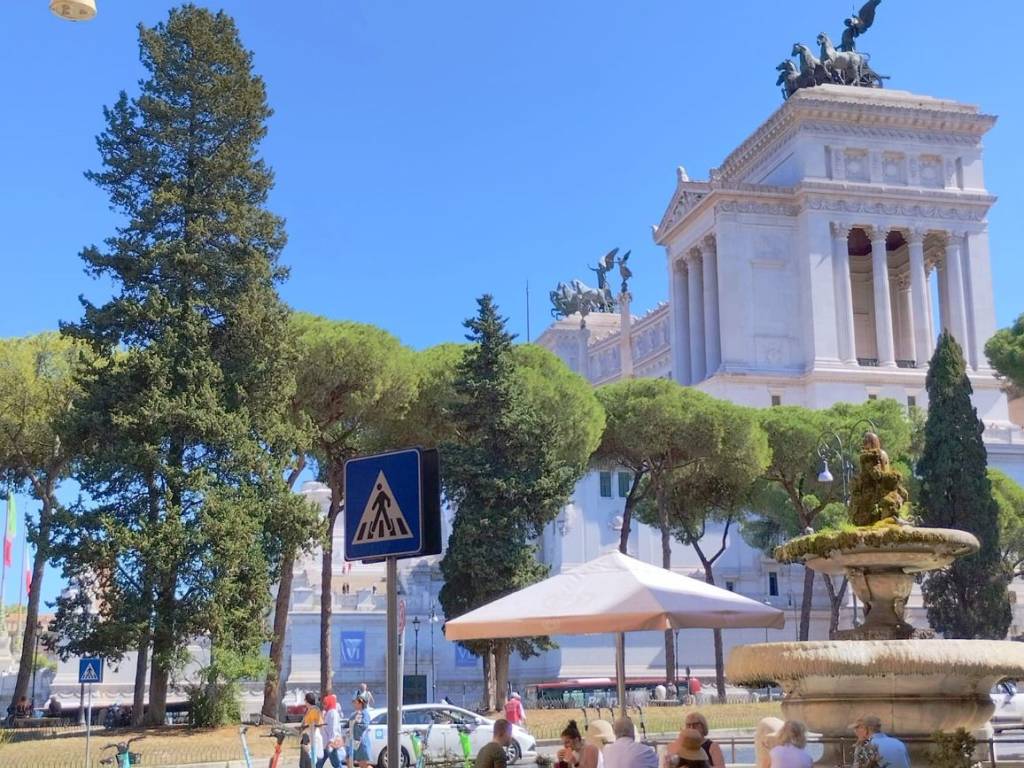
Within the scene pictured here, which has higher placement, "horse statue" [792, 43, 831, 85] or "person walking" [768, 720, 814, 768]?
"horse statue" [792, 43, 831, 85]

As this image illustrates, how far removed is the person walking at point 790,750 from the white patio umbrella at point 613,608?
341 centimetres

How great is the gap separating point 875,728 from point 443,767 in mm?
12645

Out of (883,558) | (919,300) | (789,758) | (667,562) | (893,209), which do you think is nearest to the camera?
(789,758)

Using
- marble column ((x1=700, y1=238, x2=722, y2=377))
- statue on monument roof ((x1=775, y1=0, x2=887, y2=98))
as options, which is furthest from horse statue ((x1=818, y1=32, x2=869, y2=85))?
marble column ((x1=700, y1=238, x2=722, y2=377))

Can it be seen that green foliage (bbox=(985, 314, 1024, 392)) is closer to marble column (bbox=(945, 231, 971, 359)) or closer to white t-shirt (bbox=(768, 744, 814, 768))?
marble column (bbox=(945, 231, 971, 359))

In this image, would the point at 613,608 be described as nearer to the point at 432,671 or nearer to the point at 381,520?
the point at 381,520

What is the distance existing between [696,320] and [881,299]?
33.7ft

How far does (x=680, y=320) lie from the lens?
7388 centimetres

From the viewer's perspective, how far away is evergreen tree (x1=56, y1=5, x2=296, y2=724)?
29.2 metres

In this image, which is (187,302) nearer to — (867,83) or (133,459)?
(133,459)

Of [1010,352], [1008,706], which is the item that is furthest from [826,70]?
[1008,706]

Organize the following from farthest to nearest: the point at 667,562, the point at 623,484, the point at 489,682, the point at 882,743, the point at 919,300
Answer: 1. the point at 919,300
2. the point at 623,484
3. the point at 667,562
4. the point at 489,682
5. the point at 882,743

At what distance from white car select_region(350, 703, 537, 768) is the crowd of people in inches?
521

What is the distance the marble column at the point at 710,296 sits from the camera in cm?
6881
